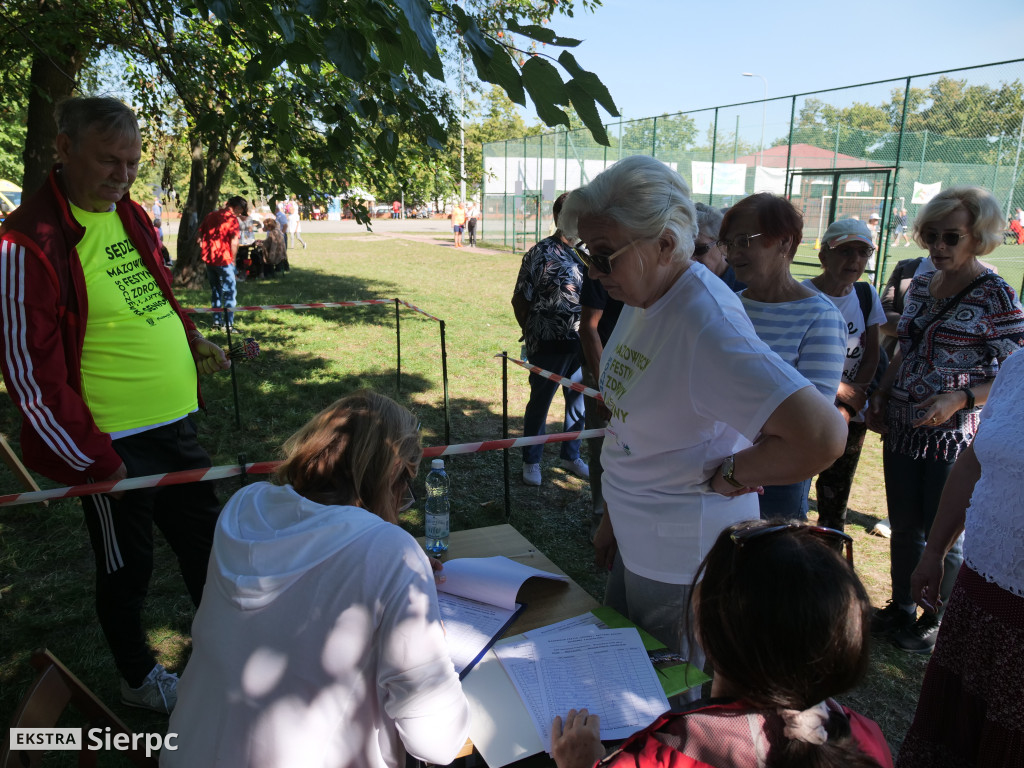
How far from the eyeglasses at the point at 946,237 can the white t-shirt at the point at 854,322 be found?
1.78 ft

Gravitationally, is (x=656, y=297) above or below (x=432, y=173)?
below

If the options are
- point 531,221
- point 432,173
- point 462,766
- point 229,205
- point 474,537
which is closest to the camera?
point 462,766

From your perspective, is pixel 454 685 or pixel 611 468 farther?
pixel 611 468

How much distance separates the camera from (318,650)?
4.09 ft

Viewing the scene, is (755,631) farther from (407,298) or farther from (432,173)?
(407,298)

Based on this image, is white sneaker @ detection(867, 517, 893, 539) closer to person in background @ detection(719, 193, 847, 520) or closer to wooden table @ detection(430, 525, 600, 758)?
person in background @ detection(719, 193, 847, 520)

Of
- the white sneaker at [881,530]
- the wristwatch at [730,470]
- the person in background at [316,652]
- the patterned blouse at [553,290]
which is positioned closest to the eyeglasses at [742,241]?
the wristwatch at [730,470]

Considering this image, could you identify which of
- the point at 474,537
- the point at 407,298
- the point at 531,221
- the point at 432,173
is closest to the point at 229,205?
the point at 407,298

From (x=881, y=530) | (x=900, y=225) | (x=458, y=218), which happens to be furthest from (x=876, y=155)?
(x=458, y=218)

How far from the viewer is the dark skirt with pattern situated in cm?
153

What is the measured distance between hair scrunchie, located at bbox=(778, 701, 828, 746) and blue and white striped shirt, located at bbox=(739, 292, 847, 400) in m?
1.48

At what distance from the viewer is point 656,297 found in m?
1.64

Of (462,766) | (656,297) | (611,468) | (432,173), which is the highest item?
(432,173)

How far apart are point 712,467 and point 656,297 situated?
1.43ft
